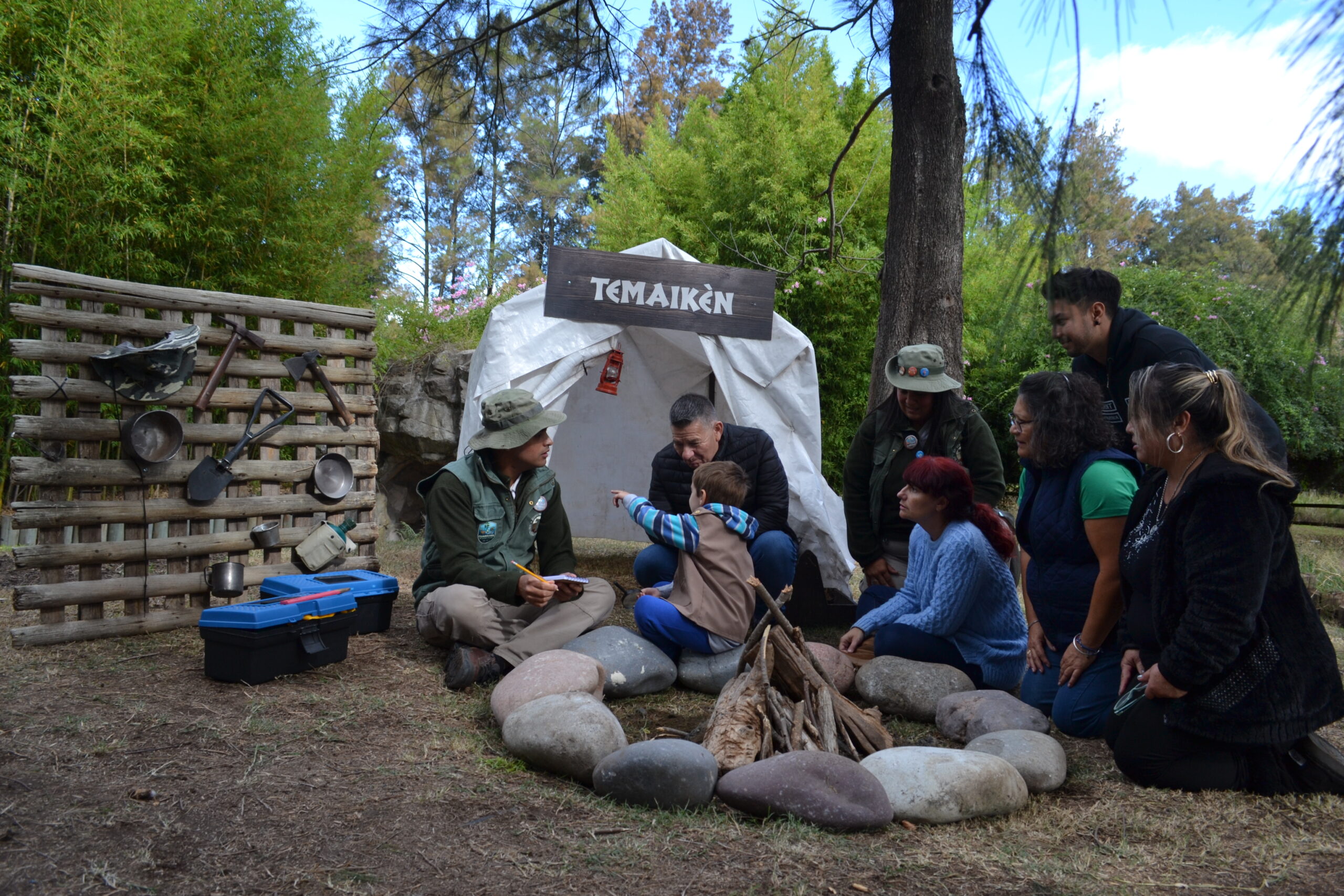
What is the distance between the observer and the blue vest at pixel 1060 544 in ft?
9.93

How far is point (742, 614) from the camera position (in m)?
3.58

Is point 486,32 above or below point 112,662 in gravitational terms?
above

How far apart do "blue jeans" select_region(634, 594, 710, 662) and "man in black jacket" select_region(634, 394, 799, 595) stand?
2.01 ft

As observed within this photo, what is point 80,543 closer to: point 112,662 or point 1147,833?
point 112,662

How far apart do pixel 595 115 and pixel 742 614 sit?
112 inches

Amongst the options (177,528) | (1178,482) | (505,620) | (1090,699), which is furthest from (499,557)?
(1178,482)

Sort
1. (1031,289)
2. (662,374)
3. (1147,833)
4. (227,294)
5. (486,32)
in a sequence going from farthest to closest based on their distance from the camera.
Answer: (662,374) < (486,32) < (227,294) < (1147,833) < (1031,289)

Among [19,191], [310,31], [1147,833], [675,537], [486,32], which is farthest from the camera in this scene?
[310,31]

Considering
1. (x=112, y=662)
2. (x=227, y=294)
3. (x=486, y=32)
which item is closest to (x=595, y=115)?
(x=486, y=32)

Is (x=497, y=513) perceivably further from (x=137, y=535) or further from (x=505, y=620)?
(x=137, y=535)

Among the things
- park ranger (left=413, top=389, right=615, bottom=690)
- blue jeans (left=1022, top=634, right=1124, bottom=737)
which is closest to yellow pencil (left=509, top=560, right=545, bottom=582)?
park ranger (left=413, top=389, right=615, bottom=690)

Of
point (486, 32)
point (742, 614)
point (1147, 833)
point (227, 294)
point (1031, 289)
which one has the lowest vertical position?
point (1147, 833)

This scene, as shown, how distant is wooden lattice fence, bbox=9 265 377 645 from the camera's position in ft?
Result: 12.2

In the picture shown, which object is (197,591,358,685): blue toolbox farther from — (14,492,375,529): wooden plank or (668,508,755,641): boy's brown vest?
(668,508,755,641): boy's brown vest
